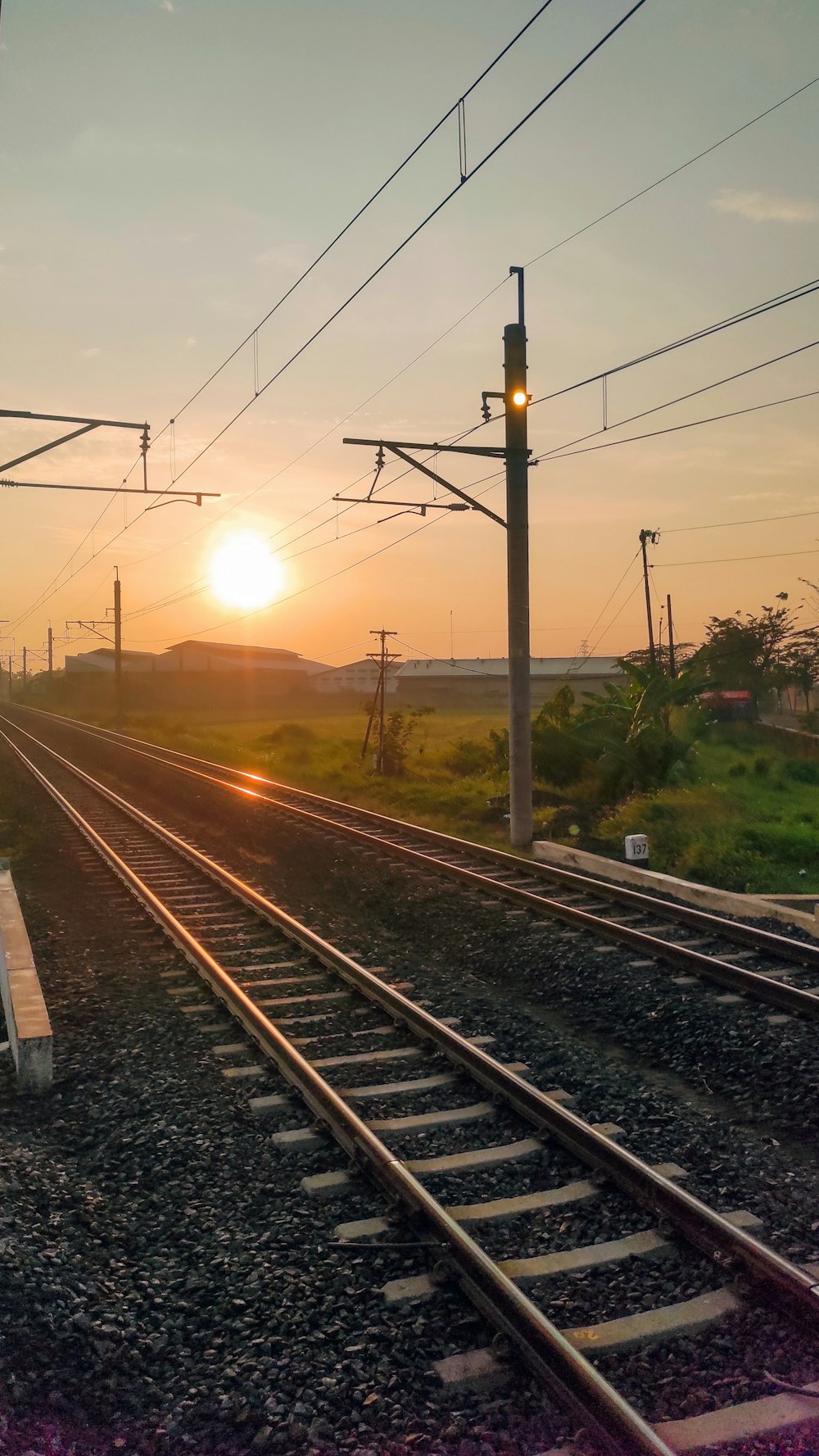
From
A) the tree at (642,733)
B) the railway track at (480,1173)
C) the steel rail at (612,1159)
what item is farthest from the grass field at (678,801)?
the railway track at (480,1173)

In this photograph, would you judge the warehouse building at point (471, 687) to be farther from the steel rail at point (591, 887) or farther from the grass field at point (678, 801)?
the steel rail at point (591, 887)

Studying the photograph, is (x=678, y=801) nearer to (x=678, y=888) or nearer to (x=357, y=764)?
(x=678, y=888)

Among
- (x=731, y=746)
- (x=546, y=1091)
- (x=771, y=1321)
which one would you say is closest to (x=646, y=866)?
(x=546, y=1091)

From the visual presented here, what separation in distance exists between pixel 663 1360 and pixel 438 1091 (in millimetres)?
2822

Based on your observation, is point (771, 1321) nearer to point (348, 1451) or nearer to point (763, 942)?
point (348, 1451)

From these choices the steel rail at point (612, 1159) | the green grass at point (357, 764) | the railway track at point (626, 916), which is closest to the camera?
the steel rail at point (612, 1159)

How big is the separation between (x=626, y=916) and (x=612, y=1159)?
5.96 m

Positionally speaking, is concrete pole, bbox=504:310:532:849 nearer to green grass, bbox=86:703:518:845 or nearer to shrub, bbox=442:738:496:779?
green grass, bbox=86:703:518:845

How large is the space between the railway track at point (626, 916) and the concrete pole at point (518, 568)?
1.13m

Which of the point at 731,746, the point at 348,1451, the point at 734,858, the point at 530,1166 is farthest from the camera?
the point at 731,746

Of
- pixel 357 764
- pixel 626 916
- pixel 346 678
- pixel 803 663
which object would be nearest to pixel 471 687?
pixel 346 678

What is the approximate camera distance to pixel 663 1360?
4.05 meters

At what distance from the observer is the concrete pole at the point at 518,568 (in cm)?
1580

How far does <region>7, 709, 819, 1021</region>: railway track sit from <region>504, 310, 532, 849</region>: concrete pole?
113 centimetres
